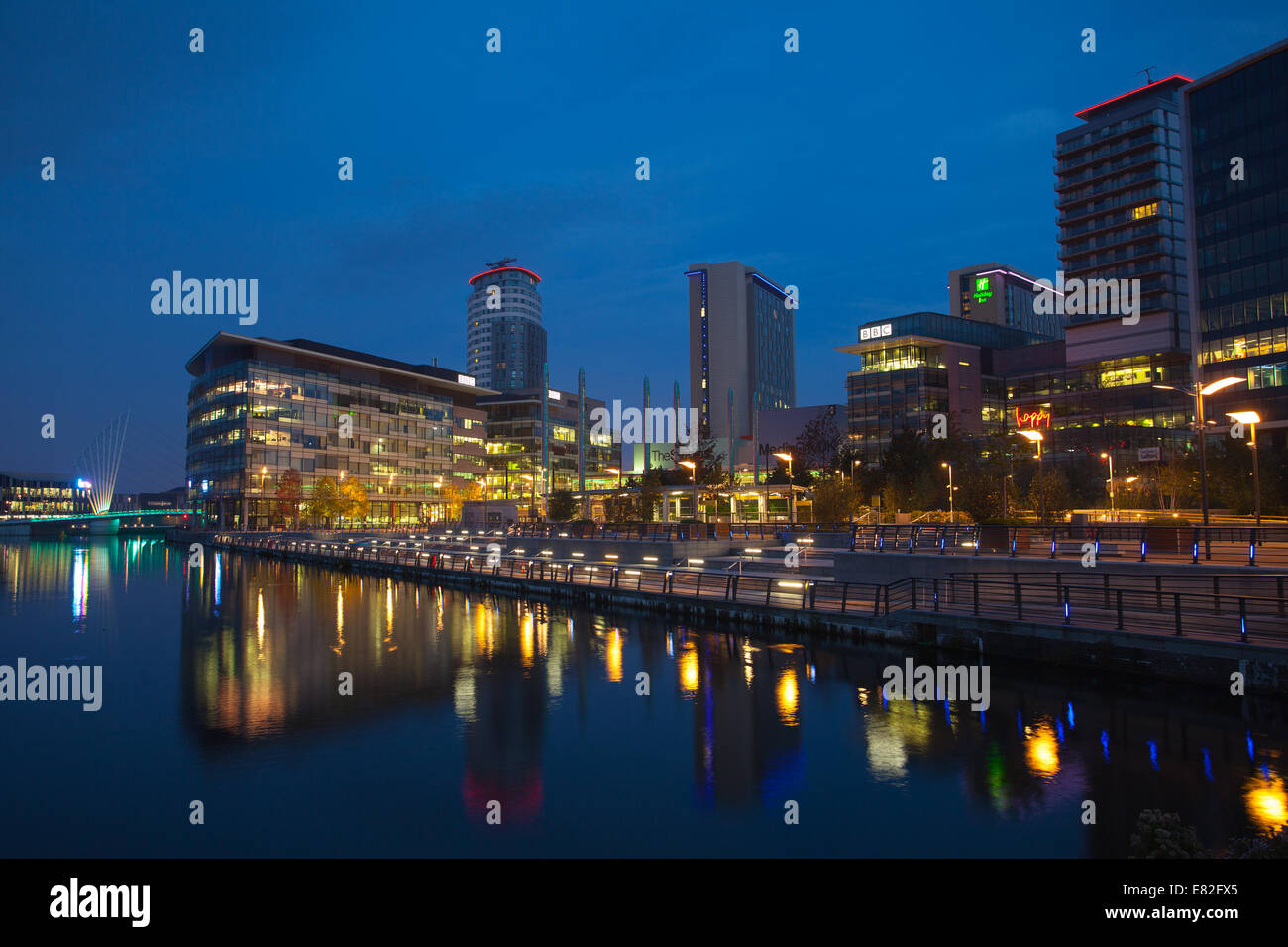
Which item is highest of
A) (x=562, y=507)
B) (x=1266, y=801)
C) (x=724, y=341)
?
(x=724, y=341)

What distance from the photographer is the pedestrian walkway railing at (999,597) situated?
15.4 metres

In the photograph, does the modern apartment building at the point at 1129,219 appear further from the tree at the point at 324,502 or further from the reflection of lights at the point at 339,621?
the reflection of lights at the point at 339,621

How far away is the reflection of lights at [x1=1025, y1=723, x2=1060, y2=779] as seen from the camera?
1095 cm

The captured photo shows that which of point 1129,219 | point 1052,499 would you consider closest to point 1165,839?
point 1052,499

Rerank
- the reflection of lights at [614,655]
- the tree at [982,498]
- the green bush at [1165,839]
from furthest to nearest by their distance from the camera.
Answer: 1. the tree at [982,498]
2. the reflection of lights at [614,655]
3. the green bush at [1165,839]

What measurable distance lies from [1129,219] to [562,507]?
96514mm

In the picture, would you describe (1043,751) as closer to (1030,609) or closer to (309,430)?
(1030,609)

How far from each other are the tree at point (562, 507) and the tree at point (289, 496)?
43553 millimetres

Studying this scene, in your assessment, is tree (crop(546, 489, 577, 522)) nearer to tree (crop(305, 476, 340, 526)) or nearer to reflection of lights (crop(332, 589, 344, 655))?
reflection of lights (crop(332, 589, 344, 655))

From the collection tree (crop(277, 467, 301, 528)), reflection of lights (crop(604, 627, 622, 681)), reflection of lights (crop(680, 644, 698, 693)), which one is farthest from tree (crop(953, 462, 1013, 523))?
tree (crop(277, 467, 301, 528))

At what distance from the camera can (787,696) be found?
15523mm

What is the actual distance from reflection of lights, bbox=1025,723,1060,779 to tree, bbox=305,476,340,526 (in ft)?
309

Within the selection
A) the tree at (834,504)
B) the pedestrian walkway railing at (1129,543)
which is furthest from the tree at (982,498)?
the tree at (834,504)
